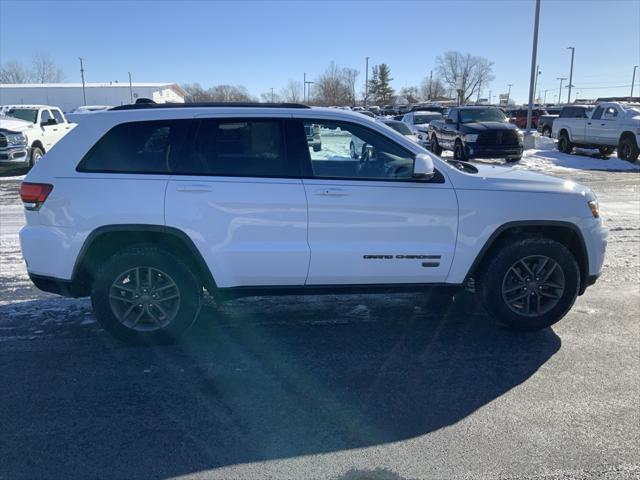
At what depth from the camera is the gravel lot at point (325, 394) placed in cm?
291

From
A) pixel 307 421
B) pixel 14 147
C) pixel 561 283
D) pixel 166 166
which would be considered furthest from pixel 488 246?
pixel 14 147

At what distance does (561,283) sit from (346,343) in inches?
77.1

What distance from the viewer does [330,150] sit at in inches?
175

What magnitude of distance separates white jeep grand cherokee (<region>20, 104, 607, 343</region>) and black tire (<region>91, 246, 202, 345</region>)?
0.01 meters

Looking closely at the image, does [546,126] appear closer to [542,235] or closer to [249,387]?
[542,235]

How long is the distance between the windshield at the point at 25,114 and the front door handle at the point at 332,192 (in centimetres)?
1648

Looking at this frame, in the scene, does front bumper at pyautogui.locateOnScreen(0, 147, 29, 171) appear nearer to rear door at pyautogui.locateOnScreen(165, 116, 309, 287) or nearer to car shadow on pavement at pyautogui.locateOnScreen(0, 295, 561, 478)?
car shadow on pavement at pyautogui.locateOnScreen(0, 295, 561, 478)

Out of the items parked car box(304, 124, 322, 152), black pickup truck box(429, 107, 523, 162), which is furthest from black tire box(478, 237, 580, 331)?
black pickup truck box(429, 107, 523, 162)

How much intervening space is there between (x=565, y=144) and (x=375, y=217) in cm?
2194

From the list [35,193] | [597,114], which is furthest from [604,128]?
[35,193]

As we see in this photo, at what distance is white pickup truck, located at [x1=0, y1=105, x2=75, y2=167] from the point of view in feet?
51.7

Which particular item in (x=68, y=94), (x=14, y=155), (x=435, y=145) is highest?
(x=68, y=94)

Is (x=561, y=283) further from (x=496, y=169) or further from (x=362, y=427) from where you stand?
(x=362, y=427)

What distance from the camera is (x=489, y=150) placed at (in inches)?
701
